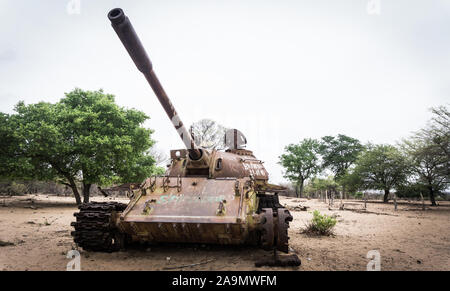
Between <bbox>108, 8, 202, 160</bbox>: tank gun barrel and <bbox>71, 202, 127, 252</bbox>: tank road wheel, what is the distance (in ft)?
7.06

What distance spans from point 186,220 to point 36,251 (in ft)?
11.8

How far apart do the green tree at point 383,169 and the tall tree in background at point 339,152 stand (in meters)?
19.7

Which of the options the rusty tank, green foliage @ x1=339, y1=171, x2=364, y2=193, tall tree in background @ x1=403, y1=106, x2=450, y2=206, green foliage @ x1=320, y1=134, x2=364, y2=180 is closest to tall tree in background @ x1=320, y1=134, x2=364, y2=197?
green foliage @ x1=320, y1=134, x2=364, y2=180

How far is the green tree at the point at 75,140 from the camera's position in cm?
1462

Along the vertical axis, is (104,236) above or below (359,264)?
above

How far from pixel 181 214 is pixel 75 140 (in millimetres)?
12837

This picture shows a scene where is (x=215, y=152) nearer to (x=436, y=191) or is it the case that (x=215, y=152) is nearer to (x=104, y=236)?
(x=104, y=236)

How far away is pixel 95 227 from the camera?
17.3ft

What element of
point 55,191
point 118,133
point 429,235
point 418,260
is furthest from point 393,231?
point 55,191

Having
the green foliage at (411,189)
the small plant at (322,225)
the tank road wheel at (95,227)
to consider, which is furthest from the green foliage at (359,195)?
the tank road wheel at (95,227)

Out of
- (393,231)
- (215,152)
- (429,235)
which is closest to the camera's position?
(215,152)

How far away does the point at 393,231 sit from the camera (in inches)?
390

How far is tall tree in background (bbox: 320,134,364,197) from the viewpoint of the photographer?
4797 centimetres
